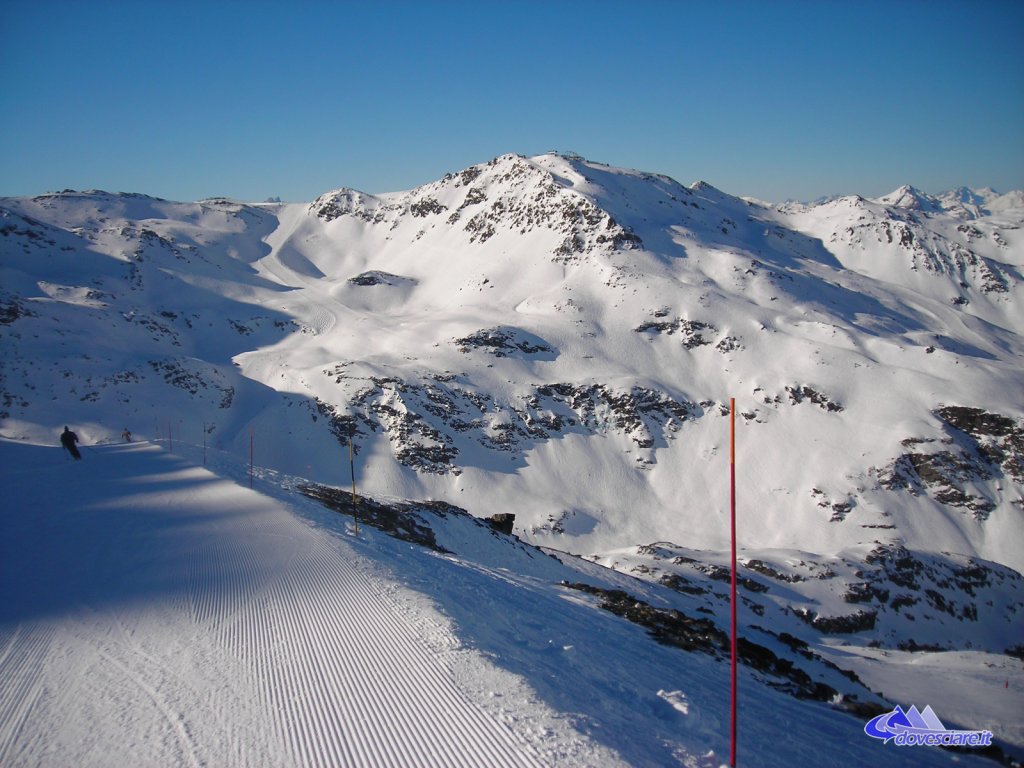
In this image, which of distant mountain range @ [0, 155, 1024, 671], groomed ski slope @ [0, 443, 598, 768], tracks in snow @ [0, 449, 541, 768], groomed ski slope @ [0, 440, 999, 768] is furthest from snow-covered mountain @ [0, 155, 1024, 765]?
tracks in snow @ [0, 449, 541, 768]

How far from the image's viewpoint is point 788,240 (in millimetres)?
157750

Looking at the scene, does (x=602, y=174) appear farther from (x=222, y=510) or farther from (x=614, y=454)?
(x=222, y=510)

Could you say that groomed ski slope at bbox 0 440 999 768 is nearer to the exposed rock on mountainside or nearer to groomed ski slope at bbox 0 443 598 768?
groomed ski slope at bbox 0 443 598 768

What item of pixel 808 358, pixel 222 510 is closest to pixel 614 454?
pixel 808 358

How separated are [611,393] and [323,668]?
75193mm

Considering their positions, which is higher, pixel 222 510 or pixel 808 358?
pixel 808 358

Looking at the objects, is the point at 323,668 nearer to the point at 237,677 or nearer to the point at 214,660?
Answer: the point at 237,677

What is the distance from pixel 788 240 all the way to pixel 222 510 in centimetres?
16615

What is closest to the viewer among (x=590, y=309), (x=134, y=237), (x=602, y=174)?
(x=590, y=309)

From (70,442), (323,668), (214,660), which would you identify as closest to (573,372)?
(70,442)

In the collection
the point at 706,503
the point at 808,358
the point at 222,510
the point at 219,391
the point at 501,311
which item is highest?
the point at 501,311

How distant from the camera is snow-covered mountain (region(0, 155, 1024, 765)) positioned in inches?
2213

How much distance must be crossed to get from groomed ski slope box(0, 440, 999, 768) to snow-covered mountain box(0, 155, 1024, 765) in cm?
2099

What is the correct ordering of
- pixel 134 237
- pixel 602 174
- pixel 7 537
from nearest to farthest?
pixel 7 537 < pixel 134 237 < pixel 602 174
